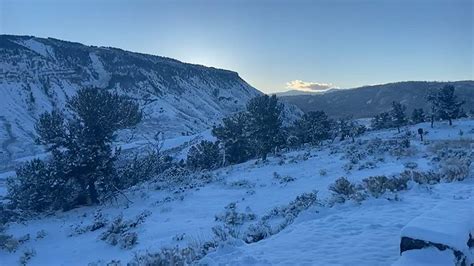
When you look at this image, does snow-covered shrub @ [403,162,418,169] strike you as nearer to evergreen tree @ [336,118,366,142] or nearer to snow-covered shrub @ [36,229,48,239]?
snow-covered shrub @ [36,229,48,239]

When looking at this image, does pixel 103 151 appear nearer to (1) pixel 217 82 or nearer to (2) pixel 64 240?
(2) pixel 64 240

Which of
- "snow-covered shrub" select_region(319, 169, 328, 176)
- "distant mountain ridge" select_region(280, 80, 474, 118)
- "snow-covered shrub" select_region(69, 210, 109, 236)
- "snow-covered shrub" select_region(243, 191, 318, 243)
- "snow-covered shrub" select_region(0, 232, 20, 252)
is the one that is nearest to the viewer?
"snow-covered shrub" select_region(243, 191, 318, 243)

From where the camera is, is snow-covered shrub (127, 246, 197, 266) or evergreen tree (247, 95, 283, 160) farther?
evergreen tree (247, 95, 283, 160)

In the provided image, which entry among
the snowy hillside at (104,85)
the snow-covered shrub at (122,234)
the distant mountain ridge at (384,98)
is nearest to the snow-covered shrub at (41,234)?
the snow-covered shrub at (122,234)

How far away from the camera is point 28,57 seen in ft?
314

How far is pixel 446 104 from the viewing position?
159 feet

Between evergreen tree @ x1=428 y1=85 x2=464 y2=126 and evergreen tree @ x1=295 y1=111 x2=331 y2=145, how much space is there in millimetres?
13304

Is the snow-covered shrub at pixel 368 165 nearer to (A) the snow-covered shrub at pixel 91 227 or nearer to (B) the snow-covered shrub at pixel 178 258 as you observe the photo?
(A) the snow-covered shrub at pixel 91 227

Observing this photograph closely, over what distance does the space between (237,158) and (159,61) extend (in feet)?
302

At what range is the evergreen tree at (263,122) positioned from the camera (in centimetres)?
3588

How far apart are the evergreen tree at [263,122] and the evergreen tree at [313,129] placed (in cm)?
884

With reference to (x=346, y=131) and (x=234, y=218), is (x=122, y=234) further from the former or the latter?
(x=346, y=131)

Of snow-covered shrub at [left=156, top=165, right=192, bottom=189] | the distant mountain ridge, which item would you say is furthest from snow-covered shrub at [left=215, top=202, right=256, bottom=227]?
the distant mountain ridge

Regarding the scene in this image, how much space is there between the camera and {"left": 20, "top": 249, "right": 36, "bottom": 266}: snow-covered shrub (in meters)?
14.8
